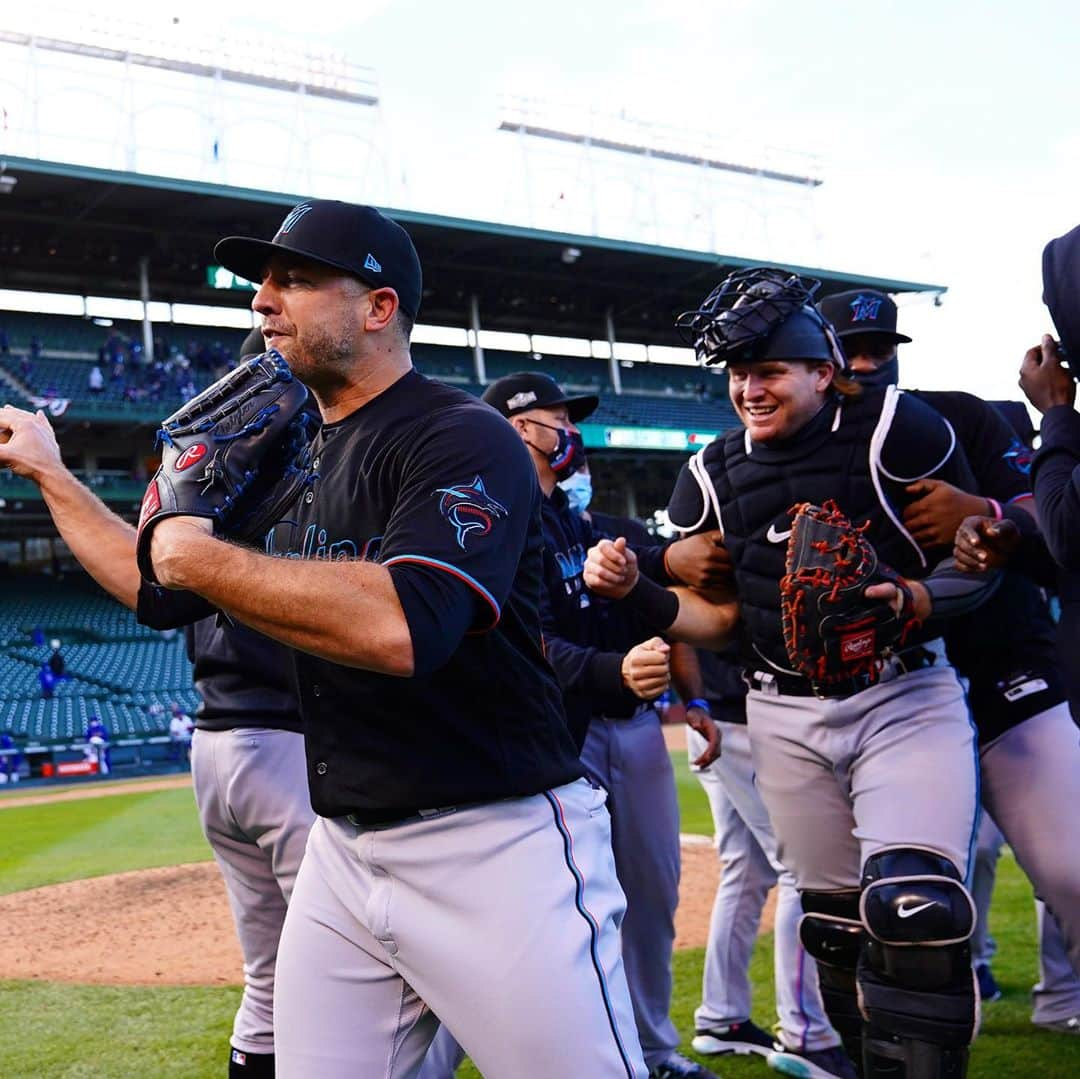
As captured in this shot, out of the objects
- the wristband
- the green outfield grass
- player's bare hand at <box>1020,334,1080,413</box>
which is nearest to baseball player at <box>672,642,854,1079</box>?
the green outfield grass

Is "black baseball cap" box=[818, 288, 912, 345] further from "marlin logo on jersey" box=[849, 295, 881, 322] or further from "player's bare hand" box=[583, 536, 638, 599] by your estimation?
"player's bare hand" box=[583, 536, 638, 599]

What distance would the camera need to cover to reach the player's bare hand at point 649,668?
2.96m

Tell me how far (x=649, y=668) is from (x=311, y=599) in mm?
1368

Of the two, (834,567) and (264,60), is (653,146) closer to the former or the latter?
(264,60)

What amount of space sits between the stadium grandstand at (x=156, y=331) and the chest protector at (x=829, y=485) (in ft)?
58.0

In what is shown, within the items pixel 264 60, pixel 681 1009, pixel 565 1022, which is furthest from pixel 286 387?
pixel 264 60

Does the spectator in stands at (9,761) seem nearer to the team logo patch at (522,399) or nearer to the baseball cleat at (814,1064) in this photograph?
the team logo patch at (522,399)

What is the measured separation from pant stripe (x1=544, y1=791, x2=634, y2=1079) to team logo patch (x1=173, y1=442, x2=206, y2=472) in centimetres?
82

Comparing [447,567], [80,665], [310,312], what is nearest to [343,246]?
[310,312]

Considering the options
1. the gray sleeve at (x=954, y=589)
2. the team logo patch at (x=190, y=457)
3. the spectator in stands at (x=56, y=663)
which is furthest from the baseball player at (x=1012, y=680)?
the spectator in stands at (x=56, y=663)

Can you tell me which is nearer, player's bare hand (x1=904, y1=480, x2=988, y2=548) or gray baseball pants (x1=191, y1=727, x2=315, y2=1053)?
player's bare hand (x1=904, y1=480, x2=988, y2=548)

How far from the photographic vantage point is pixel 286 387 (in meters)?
2.06

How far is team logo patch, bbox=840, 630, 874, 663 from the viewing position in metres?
2.95

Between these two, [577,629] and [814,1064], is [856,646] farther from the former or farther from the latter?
[814,1064]
